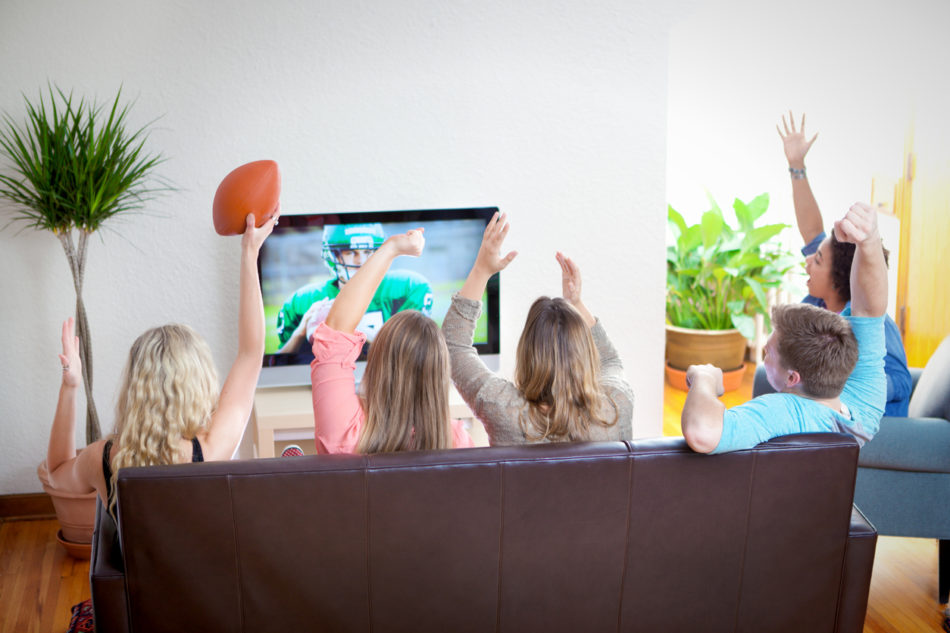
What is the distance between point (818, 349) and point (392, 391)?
0.92 metres

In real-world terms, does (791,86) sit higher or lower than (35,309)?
higher

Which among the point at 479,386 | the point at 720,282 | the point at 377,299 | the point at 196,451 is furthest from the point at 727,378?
the point at 196,451

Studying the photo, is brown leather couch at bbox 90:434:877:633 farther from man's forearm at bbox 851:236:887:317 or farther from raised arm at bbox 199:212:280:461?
man's forearm at bbox 851:236:887:317

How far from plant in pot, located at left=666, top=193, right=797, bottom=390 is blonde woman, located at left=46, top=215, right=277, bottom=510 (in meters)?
3.43

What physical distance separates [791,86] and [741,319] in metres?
1.55

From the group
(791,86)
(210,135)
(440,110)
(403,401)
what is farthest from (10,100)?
(791,86)

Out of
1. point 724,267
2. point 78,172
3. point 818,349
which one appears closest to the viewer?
point 818,349

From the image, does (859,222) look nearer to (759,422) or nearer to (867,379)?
(867,379)

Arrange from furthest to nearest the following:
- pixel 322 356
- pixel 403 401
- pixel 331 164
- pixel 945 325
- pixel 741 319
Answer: pixel 741 319
pixel 945 325
pixel 331 164
pixel 322 356
pixel 403 401

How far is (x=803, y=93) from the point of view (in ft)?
16.9

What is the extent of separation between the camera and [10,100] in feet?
10.1

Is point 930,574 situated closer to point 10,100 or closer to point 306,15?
point 306,15

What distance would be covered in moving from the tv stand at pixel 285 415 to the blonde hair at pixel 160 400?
4.16ft

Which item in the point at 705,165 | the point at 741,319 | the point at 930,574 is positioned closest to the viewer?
the point at 930,574
